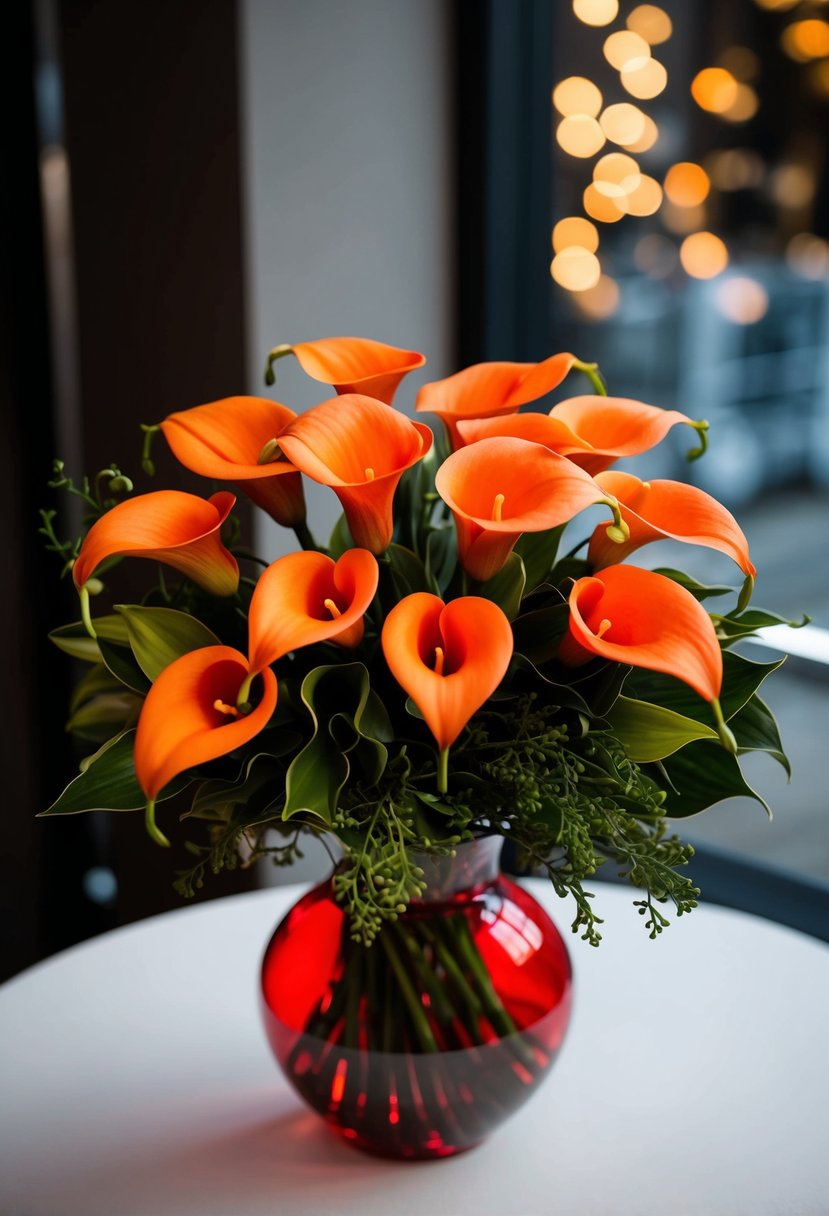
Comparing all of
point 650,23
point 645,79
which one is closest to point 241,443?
point 650,23

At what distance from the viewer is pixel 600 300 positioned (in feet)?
10.3

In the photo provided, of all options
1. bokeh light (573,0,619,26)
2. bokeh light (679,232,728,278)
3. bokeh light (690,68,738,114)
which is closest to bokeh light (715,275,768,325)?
bokeh light (679,232,728,278)

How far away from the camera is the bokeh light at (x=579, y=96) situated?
6.36 ft

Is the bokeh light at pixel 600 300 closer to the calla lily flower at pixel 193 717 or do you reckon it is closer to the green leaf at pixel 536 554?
the green leaf at pixel 536 554

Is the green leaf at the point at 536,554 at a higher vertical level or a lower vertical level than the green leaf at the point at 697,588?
higher

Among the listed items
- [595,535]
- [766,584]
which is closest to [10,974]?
[595,535]

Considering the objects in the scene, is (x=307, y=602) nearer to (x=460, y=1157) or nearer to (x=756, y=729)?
(x=756, y=729)

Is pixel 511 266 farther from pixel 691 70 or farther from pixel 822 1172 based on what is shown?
pixel 691 70

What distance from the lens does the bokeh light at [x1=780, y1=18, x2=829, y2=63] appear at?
3498 mm

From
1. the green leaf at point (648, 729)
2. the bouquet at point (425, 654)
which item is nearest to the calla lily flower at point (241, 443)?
the bouquet at point (425, 654)

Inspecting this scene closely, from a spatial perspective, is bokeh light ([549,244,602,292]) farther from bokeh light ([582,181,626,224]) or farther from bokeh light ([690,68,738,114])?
bokeh light ([690,68,738,114])

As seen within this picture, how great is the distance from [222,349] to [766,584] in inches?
75.6

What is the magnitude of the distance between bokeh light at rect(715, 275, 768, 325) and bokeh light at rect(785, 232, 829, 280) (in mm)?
165

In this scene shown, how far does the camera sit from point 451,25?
1.24 m
